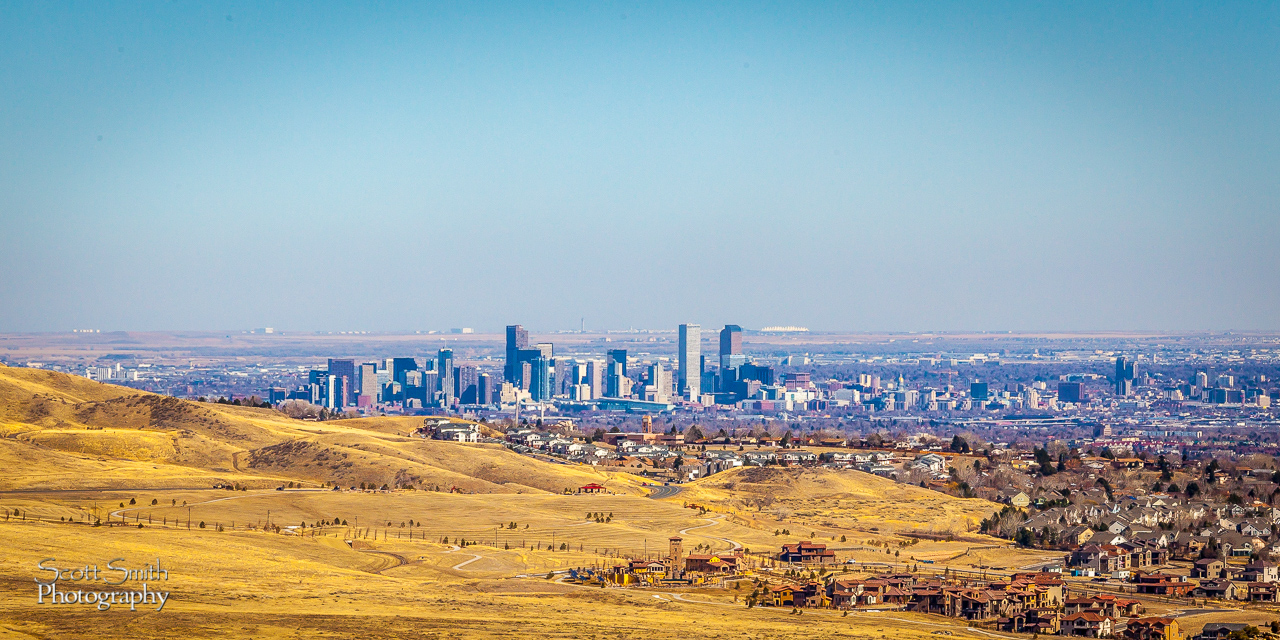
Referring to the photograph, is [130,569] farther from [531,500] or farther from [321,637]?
[531,500]

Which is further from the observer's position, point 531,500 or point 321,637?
point 531,500

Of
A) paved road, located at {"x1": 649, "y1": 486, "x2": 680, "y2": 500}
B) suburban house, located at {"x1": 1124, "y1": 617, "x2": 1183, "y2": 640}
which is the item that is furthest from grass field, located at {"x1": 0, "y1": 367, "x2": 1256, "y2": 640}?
suburban house, located at {"x1": 1124, "y1": 617, "x2": 1183, "y2": 640}

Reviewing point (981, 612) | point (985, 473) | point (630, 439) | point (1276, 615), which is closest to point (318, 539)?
point (981, 612)

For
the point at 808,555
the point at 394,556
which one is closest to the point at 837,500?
the point at 808,555

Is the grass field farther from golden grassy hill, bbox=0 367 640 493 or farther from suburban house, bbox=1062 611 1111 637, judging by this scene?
suburban house, bbox=1062 611 1111 637

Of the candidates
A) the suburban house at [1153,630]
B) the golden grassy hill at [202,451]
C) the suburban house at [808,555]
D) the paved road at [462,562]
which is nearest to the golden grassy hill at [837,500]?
the golden grassy hill at [202,451]
